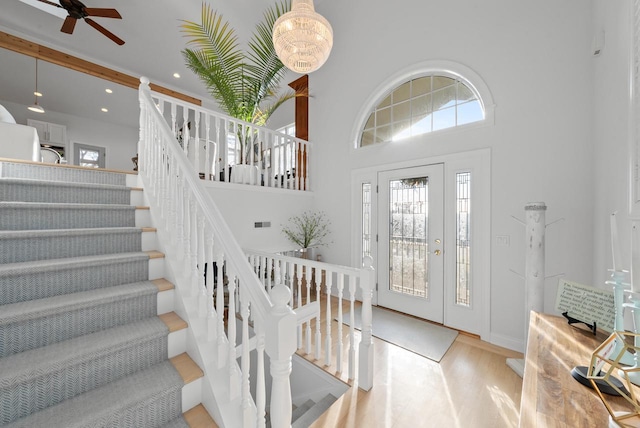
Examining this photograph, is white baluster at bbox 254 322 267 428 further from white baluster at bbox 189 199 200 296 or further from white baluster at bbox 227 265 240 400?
white baluster at bbox 189 199 200 296

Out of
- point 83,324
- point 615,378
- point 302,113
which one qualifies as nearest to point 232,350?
point 83,324

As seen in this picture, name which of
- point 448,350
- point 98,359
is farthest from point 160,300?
point 448,350

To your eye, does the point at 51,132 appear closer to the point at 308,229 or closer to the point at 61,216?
the point at 61,216

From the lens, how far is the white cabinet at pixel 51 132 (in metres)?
5.59

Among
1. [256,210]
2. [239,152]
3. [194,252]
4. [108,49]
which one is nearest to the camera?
[194,252]

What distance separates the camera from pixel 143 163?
2.26 meters

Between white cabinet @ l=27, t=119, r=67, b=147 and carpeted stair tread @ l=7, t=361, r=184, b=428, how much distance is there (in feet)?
24.1

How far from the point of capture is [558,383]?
0.85 metres

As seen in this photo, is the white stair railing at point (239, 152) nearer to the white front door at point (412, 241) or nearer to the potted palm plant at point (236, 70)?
Result: the potted palm plant at point (236, 70)

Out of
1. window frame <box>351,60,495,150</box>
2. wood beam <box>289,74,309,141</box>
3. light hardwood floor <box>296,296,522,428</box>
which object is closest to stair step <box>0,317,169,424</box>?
light hardwood floor <box>296,296,522,428</box>

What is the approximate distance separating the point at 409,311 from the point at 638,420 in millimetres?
2669

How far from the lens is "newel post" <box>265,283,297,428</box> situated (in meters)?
0.91

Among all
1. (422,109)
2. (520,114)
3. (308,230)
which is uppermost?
(422,109)

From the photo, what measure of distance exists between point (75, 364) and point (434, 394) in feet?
7.17
